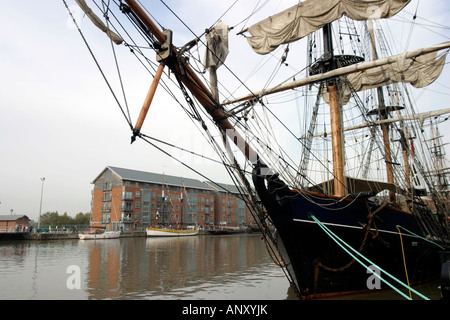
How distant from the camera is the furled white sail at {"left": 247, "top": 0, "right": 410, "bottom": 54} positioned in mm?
14464

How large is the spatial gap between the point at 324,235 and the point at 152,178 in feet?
233

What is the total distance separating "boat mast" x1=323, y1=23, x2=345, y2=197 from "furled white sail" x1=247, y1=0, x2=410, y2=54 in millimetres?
1665

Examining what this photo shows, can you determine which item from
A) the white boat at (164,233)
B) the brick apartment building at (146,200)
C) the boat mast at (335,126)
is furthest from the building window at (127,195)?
the boat mast at (335,126)

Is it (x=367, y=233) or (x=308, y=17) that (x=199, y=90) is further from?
(x=308, y=17)

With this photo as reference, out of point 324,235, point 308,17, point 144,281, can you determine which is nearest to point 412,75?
point 308,17

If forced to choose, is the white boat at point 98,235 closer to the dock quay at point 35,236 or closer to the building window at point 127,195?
the dock quay at point 35,236

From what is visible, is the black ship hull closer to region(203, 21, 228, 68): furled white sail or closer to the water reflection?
the water reflection

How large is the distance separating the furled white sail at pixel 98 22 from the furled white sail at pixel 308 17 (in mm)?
9513

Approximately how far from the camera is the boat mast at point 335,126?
13.3m

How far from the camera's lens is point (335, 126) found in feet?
46.9

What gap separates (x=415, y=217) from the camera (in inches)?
560

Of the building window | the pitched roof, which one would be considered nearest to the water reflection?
the building window
